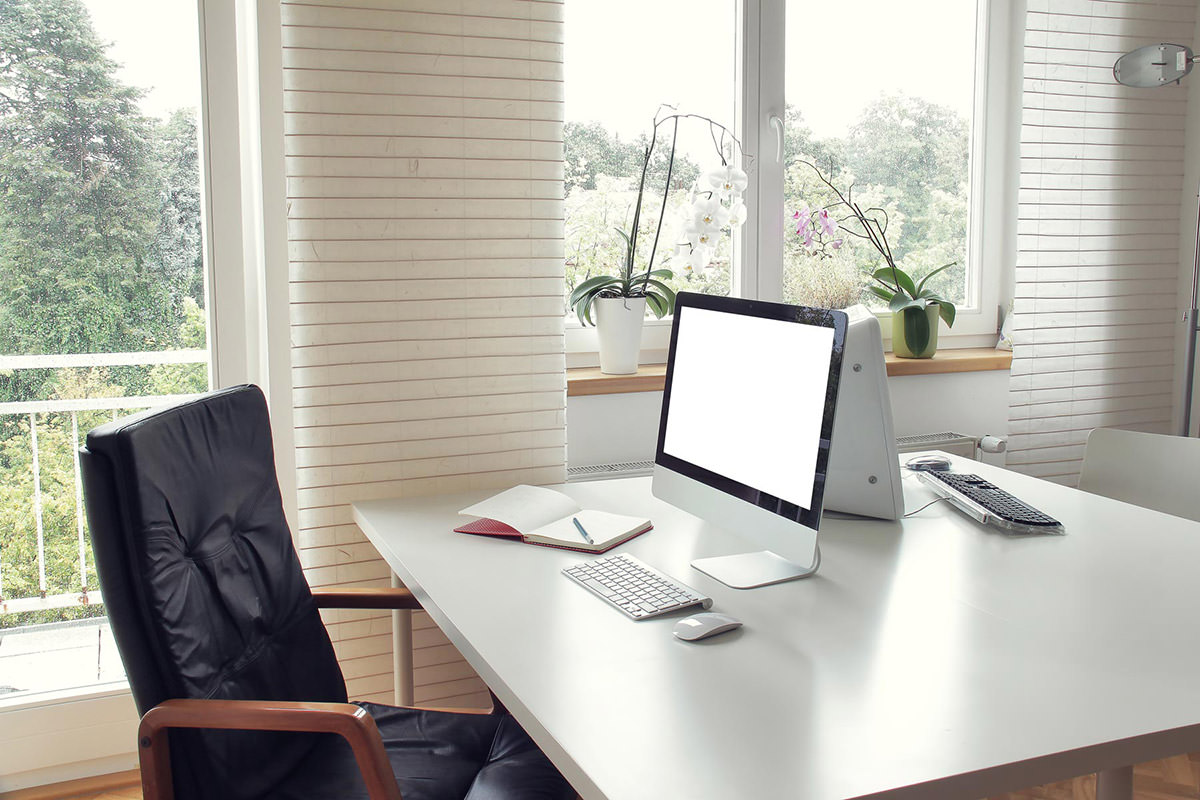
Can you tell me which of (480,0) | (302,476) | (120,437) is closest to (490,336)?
(302,476)

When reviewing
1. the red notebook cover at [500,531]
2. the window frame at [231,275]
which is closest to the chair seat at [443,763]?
the red notebook cover at [500,531]

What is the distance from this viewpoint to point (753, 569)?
4.97 ft

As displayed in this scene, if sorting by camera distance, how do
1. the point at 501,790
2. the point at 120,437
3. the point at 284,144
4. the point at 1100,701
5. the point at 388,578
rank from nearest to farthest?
the point at 1100,701 → the point at 120,437 → the point at 501,790 → the point at 284,144 → the point at 388,578

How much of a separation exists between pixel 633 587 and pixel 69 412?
1411 mm

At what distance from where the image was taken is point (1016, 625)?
129cm

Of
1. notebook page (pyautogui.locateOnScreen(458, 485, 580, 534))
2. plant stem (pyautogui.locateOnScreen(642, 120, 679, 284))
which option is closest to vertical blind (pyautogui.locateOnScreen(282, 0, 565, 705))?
notebook page (pyautogui.locateOnScreen(458, 485, 580, 534))

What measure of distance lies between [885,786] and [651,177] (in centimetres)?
204

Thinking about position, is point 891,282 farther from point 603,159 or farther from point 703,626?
point 703,626

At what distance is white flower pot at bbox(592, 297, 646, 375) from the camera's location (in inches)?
98.3

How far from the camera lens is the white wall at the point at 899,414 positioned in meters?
2.53

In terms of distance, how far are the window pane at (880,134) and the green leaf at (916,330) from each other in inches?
7.0

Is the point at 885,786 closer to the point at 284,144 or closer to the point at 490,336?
the point at 490,336

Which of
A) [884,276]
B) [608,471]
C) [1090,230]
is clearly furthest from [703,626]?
[1090,230]

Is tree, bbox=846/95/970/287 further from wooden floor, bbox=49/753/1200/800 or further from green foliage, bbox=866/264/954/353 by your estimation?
wooden floor, bbox=49/753/1200/800
